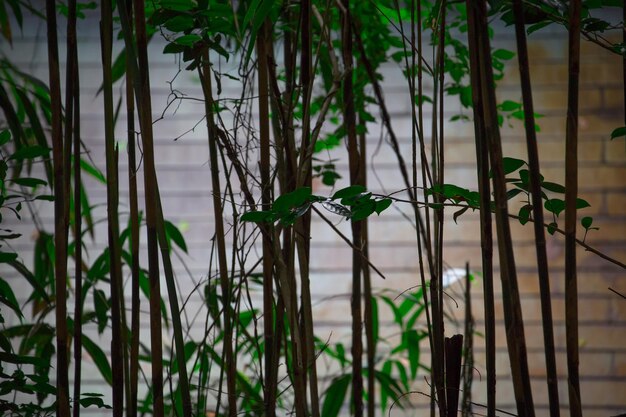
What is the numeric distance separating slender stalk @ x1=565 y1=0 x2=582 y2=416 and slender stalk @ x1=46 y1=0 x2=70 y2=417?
46 centimetres

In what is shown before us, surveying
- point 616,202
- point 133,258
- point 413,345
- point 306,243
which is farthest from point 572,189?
point 616,202

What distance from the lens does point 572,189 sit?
1.62 ft

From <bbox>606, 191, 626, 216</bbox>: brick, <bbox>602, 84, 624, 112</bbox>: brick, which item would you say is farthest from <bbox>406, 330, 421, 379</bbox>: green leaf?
<bbox>602, 84, 624, 112</bbox>: brick

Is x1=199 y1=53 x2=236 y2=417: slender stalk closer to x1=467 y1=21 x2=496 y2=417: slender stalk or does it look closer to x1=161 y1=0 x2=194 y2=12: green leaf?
x1=161 y1=0 x2=194 y2=12: green leaf

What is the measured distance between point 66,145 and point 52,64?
0.08m

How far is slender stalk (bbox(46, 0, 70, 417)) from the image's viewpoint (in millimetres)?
658

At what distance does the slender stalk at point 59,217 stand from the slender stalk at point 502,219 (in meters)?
0.40

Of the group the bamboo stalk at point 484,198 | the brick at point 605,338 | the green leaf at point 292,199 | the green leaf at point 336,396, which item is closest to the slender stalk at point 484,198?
the bamboo stalk at point 484,198

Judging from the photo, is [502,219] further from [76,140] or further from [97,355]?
[97,355]

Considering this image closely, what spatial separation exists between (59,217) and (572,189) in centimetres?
48

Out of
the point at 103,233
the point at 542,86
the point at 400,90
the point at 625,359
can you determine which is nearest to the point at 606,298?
the point at 625,359

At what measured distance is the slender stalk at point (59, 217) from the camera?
2.16ft

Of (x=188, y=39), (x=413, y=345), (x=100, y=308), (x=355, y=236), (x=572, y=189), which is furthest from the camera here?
(x=413, y=345)

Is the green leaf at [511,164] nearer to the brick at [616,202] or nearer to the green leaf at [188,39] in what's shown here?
the green leaf at [188,39]
